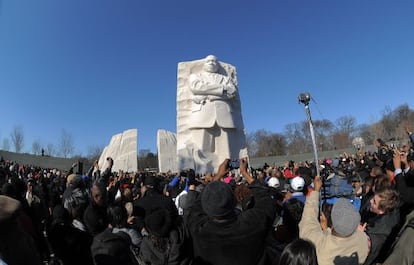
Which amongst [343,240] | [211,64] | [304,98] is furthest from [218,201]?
[211,64]

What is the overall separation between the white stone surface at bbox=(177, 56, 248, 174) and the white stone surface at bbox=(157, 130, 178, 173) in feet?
6.57

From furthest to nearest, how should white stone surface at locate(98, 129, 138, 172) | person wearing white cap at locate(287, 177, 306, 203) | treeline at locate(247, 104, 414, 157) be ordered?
treeline at locate(247, 104, 414, 157) → white stone surface at locate(98, 129, 138, 172) → person wearing white cap at locate(287, 177, 306, 203)

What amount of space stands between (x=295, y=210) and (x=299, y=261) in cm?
176

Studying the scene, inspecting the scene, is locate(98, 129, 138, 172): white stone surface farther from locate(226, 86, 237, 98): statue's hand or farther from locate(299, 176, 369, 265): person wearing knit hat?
locate(299, 176, 369, 265): person wearing knit hat

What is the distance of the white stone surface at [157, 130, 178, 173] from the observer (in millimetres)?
20281

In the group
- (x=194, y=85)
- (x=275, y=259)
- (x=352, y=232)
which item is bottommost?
(x=275, y=259)

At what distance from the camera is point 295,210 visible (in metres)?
3.74

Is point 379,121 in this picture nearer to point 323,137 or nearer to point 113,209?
point 323,137

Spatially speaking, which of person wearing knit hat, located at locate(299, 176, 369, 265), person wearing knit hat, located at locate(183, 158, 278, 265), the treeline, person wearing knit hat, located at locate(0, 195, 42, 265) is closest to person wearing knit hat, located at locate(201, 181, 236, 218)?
person wearing knit hat, located at locate(183, 158, 278, 265)

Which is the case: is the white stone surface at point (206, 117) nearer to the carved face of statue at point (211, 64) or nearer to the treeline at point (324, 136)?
the carved face of statue at point (211, 64)

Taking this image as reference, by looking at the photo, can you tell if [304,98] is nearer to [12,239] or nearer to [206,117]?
[12,239]

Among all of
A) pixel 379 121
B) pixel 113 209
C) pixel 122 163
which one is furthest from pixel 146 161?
pixel 379 121

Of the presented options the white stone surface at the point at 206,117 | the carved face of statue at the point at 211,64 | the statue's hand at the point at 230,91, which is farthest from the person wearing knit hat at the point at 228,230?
the carved face of statue at the point at 211,64

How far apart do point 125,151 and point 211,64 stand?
8.02 m
